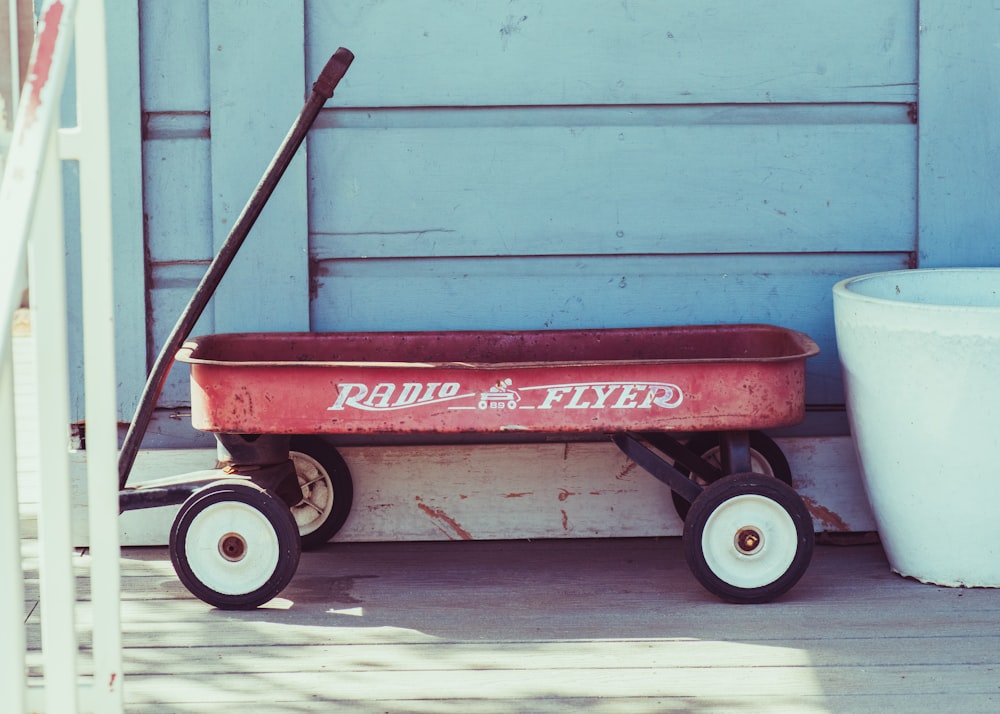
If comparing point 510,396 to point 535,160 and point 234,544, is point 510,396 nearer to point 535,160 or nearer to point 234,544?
point 234,544

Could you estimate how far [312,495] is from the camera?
3.15 m

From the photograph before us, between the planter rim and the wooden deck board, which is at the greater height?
the planter rim

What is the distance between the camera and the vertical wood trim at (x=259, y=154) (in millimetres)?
3051

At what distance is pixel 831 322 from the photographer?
3189 mm

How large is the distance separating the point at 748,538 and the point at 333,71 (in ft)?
4.56

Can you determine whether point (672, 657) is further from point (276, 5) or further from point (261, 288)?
point (276, 5)

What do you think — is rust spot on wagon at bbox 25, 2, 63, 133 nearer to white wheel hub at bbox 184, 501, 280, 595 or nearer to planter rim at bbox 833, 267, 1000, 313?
white wheel hub at bbox 184, 501, 280, 595

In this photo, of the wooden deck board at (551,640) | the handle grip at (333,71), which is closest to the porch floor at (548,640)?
the wooden deck board at (551,640)

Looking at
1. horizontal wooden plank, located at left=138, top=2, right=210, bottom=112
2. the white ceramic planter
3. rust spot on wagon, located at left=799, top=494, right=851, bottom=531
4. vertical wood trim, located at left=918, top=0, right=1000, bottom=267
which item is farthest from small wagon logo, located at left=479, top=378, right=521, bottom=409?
vertical wood trim, located at left=918, top=0, right=1000, bottom=267

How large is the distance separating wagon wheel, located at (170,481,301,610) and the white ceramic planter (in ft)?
4.52

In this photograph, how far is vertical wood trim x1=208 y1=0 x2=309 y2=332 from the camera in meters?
3.05

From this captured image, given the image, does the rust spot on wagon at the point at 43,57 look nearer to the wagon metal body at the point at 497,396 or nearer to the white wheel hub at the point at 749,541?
the wagon metal body at the point at 497,396

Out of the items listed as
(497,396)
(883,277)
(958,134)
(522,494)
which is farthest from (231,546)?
(958,134)

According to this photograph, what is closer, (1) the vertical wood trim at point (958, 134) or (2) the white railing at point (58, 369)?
(2) the white railing at point (58, 369)
